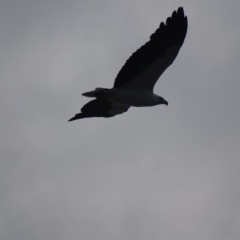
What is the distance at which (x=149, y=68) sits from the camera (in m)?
21.2

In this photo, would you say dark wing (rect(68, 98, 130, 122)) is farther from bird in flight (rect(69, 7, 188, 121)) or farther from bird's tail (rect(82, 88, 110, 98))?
bird's tail (rect(82, 88, 110, 98))

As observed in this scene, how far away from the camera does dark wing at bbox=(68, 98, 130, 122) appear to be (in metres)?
22.6

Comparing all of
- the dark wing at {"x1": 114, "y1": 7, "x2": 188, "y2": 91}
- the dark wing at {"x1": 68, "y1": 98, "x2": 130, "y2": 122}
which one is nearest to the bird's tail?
the dark wing at {"x1": 114, "y1": 7, "x2": 188, "y2": 91}

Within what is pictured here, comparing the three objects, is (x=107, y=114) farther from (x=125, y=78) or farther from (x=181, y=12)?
(x=181, y=12)

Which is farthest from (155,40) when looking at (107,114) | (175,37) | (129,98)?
(107,114)

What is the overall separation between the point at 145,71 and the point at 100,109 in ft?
7.56

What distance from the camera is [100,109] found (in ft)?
75.4

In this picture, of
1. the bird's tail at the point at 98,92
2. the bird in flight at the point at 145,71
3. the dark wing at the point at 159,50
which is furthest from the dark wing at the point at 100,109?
the dark wing at the point at 159,50

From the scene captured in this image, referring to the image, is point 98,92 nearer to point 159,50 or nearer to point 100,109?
point 100,109

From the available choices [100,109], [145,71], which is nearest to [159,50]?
[145,71]

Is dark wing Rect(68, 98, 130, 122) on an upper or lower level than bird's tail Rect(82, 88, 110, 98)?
lower

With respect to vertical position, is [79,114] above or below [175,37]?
below

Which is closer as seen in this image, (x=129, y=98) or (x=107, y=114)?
(x=129, y=98)

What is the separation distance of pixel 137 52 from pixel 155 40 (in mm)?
562
